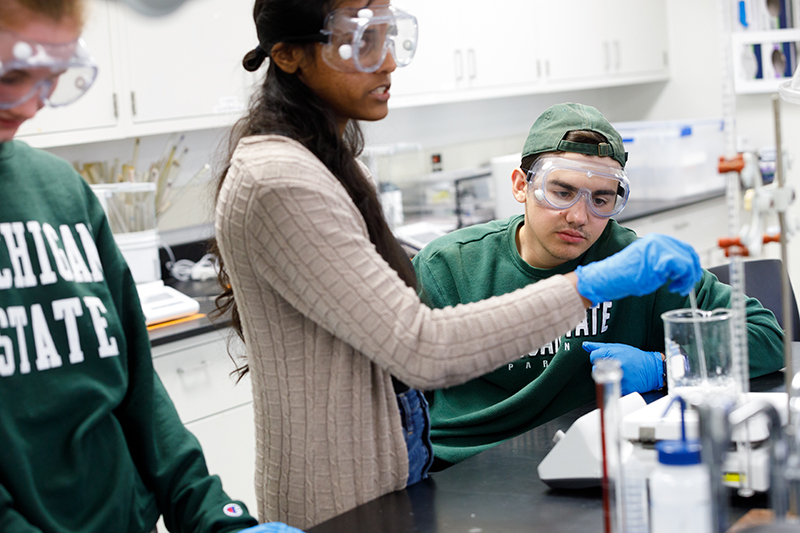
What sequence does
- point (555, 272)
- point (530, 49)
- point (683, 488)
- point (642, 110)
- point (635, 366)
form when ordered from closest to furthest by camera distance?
1. point (683, 488)
2. point (635, 366)
3. point (555, 272)
4. point (530, 49)
5. point (642, 110)

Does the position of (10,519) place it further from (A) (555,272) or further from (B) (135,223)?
(B) (135,223)

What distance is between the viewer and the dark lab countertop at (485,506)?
1141 millimetres

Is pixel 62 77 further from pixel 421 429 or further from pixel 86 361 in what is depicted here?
pixel 421 429


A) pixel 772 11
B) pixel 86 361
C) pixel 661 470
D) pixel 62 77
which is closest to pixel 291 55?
pixel 62 77

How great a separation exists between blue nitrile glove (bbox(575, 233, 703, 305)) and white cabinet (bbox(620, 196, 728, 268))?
10.0ft

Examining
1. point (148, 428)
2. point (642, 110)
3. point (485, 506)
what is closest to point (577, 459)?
point (485, 506)

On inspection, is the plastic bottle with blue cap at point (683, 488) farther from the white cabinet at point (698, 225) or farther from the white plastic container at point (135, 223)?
the white cabinet at point (698, 225)

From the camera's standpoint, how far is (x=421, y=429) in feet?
4.51

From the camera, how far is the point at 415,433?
1.36 metres

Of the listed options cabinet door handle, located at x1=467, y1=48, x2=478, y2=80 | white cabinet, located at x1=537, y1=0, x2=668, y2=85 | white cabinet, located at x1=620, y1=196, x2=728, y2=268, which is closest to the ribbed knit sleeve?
cabinet door handle, located at x1=467, y1=48, x2=478, y2=80

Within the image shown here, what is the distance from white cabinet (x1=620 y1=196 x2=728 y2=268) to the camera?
14.1 feet

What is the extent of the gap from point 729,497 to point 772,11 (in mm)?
4198

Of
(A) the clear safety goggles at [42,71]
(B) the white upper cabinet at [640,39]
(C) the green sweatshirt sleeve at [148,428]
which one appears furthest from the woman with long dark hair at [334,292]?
(B) the white upper cabinet at [640,39]

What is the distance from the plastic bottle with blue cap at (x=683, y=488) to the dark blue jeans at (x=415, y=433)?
517mm
